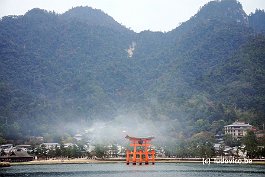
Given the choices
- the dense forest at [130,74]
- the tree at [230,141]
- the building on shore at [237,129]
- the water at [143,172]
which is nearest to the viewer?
the water at [143,172]

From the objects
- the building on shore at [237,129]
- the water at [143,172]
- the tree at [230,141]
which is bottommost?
the water at [143,172]

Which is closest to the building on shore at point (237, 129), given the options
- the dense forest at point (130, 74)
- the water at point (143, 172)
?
the dense forest at point (130, 74)

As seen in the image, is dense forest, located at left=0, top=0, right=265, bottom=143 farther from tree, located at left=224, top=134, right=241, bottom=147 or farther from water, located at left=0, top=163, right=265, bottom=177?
water, located at left=0, top=163, right=265, bottom=177

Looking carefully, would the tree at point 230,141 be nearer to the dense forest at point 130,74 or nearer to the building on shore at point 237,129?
the building on shore at point 237,129

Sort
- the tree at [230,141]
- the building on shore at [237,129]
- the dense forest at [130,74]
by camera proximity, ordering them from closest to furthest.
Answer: the tree at [230,141] < the building on shore at [237,129] < the dense forest at [130,74]

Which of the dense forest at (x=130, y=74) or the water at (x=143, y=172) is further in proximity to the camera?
the dense forest at (x=130, y=74)

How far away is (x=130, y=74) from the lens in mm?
155000

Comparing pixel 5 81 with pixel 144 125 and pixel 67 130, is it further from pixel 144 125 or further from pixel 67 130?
pixel 144 125

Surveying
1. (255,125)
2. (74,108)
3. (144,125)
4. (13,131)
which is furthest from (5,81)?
(255,125)

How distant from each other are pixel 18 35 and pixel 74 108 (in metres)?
44.8

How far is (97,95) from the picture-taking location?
5320 inches

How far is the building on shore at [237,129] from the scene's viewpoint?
92.5 m

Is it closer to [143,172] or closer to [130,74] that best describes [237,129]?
[143,172]

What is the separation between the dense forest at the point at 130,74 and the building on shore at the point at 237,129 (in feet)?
9.19
